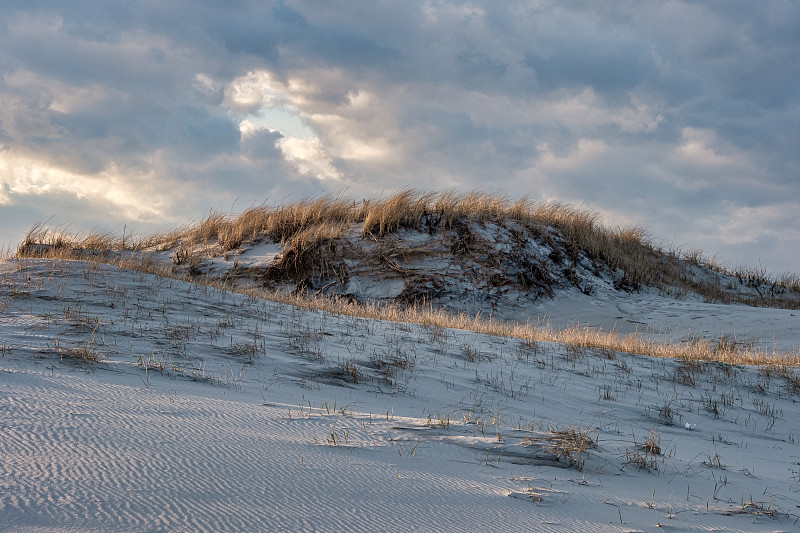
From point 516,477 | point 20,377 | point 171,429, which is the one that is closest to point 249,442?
point 171,429

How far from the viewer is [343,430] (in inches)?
122

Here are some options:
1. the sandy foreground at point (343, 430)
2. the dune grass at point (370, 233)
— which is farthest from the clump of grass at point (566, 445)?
the dune grass at point (370, 233)

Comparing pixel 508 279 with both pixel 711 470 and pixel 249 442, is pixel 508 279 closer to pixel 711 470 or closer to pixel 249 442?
pixel 711 470

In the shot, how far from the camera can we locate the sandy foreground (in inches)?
81.8

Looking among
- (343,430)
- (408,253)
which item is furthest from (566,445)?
(408,253)

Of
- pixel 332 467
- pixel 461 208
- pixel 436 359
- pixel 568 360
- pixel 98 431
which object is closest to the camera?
pixel 332 467

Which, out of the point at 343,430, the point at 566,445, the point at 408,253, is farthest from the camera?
the point at 408,253

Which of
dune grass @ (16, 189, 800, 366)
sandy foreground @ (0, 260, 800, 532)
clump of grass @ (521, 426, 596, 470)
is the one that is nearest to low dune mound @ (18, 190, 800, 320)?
dune grass @ (16, 189, 800, 366)

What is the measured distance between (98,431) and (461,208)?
49.1 feet

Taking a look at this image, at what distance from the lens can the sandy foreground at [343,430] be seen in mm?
2078

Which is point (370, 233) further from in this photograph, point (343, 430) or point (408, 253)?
point (343, 430)

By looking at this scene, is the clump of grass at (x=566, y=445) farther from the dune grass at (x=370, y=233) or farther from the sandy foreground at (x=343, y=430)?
the dune grass at (x=370, y=233)

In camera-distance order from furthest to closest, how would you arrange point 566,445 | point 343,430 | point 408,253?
point 408,253 → point 566,445 → point 343,430

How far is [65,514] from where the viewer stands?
182 cm
